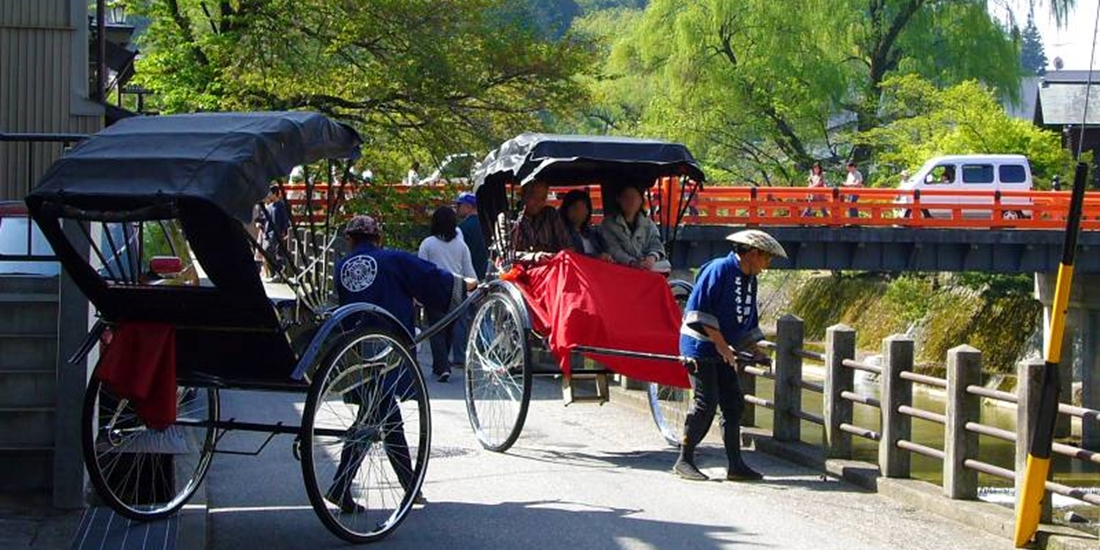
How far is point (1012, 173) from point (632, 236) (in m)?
32.9

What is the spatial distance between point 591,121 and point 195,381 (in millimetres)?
56281

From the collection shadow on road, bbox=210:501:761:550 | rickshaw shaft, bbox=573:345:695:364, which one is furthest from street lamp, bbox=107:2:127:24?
shadow on road, bbox=210:501:761:550

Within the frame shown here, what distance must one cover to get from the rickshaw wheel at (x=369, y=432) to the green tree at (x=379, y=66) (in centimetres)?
1838

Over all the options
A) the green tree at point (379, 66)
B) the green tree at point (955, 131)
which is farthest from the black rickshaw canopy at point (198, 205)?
the green tree at point (955, 131)

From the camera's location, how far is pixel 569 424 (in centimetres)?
1394

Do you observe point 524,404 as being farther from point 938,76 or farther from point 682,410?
point 938,76

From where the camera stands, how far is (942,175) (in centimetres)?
4266

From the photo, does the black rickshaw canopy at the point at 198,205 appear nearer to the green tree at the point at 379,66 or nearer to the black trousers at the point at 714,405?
the black trousers at the point at 714,405

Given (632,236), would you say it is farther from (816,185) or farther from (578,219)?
(816,185)

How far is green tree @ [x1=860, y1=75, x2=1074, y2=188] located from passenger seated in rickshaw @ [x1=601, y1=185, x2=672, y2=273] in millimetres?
33279

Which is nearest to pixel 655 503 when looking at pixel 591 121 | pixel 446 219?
pixel 446 219

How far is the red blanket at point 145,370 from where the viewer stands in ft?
24.9

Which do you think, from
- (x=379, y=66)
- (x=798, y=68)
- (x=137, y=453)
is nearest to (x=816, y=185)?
(x=798, y=68)

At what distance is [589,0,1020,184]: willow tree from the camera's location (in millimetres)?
46969
